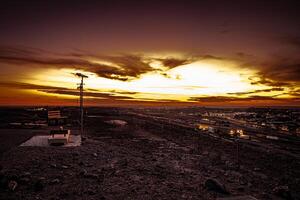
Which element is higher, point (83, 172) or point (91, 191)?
point (83, 172)

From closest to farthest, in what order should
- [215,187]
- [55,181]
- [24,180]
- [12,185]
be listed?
[12,185] → [24,180] → [55,181] → [215,187]

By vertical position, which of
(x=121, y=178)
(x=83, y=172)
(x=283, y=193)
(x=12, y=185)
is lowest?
(x=283, y=193)

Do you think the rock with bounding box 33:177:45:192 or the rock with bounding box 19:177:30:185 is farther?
the rock with bounding box 19:177:30:185

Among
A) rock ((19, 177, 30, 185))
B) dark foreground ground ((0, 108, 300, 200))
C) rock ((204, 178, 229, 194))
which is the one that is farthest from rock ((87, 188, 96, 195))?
rock ((204, 178, 229, 194))

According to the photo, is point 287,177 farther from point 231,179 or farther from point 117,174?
point 117,174

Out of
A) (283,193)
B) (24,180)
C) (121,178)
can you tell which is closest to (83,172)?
(121,178)

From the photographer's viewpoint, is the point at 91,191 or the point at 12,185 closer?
the point at 12,185

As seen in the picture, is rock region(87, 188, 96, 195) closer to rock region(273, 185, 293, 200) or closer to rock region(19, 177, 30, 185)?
rock region(19, 177, 30, 185)

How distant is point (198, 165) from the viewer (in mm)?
17484

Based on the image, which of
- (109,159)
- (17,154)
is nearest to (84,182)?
(109,159)

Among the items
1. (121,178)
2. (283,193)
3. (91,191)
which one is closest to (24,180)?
(91,191)

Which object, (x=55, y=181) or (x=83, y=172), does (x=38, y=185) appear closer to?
(x=55, y=181)

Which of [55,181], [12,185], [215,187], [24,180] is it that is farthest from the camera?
[215,187]

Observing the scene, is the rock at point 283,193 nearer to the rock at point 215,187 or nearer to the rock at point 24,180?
the rock at point 215,187
